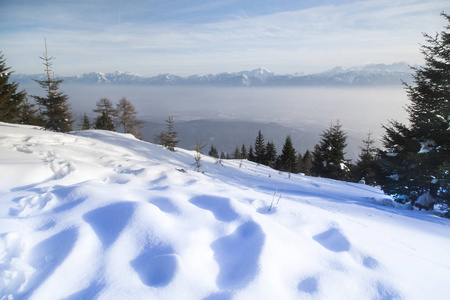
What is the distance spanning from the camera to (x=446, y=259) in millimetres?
2445

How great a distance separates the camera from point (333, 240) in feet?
7.68

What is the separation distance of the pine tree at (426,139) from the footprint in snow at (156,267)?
24.6 ft

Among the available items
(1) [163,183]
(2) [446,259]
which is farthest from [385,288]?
(1) [163,183]

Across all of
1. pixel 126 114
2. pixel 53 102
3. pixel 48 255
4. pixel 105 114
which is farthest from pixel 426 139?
pixel 105 114

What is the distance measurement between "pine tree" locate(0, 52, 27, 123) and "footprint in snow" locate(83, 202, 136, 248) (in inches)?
983

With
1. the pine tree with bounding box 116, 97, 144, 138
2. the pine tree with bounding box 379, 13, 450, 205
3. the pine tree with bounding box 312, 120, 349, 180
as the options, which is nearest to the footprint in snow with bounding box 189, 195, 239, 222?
the pine tree with bounding box 379, 13, 450, 205

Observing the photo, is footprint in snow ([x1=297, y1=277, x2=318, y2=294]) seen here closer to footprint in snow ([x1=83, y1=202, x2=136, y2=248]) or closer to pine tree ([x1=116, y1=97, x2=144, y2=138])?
footprint in snow ([x1=83, y1=202, x2=136, y2=248])

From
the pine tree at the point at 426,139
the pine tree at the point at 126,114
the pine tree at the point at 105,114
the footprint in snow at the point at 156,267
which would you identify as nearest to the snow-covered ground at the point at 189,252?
the footprint in snow at the point at 156,267

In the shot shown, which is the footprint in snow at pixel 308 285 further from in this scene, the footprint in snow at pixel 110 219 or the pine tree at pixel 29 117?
the pine tree at pixel 29 117

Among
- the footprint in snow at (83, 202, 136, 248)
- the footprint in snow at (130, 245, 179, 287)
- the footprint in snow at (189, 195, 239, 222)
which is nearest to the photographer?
the footprint in snow at (130, 245, 179, 287)

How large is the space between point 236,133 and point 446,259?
6952 inches

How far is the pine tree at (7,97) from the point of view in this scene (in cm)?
1870

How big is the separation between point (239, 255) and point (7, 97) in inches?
1107

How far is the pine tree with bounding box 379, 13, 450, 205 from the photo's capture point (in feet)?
20.3
